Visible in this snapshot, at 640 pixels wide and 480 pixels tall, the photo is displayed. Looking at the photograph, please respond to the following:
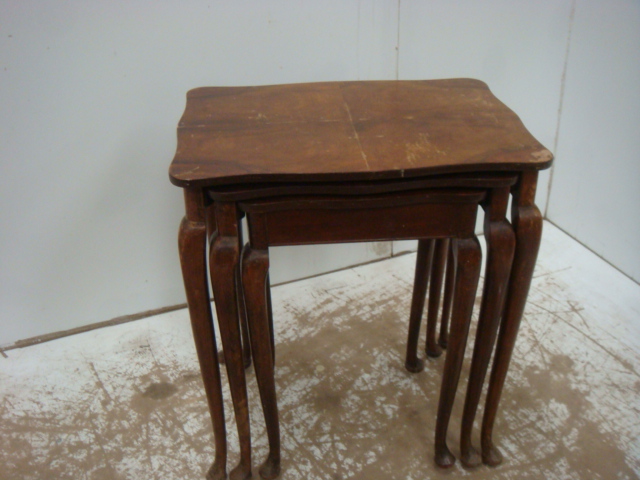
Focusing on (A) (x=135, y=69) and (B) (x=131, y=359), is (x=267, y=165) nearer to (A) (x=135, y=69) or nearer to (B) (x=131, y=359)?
(A) (x=135, y=69)

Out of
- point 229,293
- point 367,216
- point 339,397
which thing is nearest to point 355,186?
point 367,216

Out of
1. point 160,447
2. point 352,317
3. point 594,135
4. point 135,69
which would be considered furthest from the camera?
point 594,135

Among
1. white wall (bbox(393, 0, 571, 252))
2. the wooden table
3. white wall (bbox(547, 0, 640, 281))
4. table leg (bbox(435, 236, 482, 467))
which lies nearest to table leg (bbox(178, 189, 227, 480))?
the wooden table

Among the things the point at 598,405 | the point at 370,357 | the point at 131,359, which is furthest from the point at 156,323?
the point at 598,405

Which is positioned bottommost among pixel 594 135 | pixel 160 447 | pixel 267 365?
pixel 160 447

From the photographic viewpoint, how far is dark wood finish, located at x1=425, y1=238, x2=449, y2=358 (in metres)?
1.23

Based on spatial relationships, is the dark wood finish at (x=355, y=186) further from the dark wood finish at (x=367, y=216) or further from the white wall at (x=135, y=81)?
the white wall at (x=135, y=81)

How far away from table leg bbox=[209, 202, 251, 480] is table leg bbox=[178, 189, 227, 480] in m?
0.02

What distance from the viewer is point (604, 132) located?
1.66 m

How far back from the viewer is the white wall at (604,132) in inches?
60.7

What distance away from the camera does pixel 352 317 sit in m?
1.52

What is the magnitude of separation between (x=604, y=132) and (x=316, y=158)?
1.18 meters

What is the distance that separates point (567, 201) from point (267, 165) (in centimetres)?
136

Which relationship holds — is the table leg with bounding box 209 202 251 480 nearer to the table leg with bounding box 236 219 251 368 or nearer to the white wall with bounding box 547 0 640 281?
the table leg with bounding box 236 219 251 368
